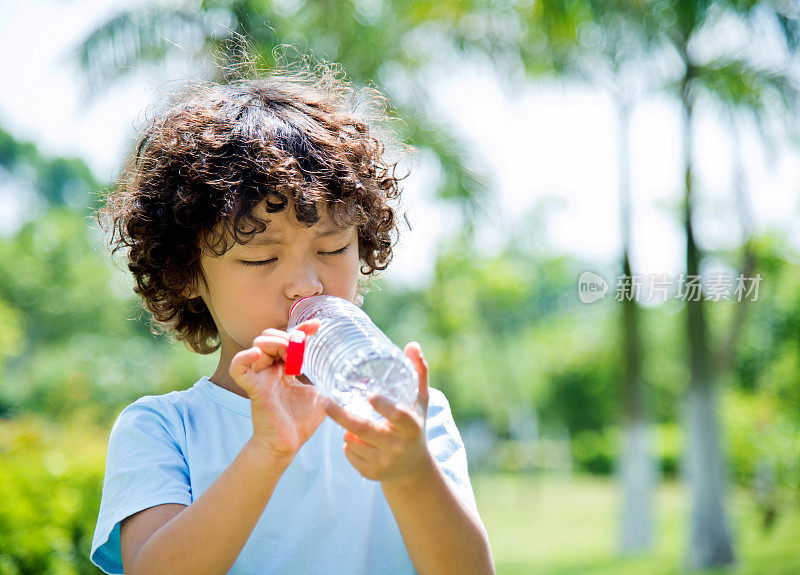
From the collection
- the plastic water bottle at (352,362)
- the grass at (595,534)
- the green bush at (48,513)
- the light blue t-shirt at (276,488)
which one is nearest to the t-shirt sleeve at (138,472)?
the light blue t-shirt at (276,488)

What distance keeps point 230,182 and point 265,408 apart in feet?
1.56

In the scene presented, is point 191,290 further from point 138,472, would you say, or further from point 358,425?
point 358,425

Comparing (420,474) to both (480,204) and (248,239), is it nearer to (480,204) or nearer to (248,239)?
(248,239)

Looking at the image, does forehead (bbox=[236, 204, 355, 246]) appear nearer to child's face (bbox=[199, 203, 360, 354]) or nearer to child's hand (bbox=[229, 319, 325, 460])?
child's face (bbox=[199, 203, 360, 354])

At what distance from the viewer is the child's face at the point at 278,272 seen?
1.52 metres

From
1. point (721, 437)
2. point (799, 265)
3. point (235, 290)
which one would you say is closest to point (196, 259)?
point (235, 290)

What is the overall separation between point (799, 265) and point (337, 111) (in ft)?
61.9

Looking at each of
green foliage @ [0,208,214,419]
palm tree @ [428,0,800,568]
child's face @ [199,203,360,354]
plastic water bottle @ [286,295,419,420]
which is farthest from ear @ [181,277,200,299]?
green foliage @ [0,208,214,419]

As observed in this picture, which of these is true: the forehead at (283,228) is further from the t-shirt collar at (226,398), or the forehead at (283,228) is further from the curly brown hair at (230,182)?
the t-shirt collar at (226,398)

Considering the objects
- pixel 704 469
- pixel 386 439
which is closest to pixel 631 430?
pixel 704 469

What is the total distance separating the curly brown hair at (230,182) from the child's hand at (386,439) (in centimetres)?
48

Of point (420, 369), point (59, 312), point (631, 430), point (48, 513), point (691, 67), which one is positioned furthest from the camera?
point (59, 312)

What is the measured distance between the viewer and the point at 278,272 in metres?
1.52

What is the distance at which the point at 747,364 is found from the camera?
21859 millimetres
